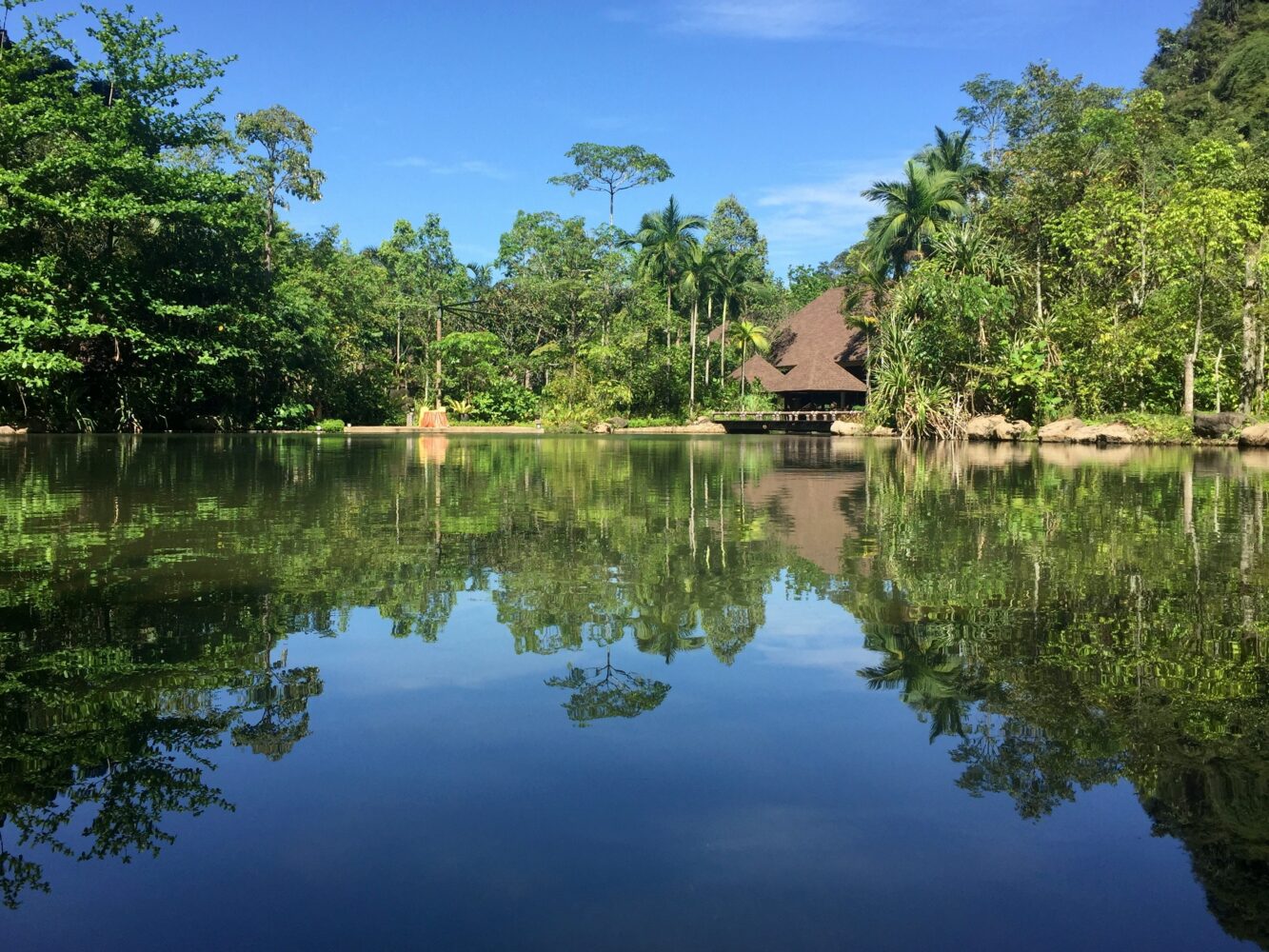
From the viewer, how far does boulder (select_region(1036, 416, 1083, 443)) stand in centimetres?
3145

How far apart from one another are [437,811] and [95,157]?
28888 mm

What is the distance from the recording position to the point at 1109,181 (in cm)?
3325

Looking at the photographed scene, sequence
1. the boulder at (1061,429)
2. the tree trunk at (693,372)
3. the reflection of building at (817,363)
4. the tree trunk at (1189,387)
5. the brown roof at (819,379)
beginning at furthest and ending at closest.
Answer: the reflection of building at (817,363) < the tree trunk at (693,372) < the brown roof at (819,379) < the boulder at (1061,429) < the tree trunk at (1189,387)

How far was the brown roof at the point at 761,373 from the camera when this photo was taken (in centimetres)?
4881

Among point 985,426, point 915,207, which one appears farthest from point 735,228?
point 985,426

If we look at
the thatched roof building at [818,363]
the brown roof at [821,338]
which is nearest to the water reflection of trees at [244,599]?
the thatched roof building at [818,363]

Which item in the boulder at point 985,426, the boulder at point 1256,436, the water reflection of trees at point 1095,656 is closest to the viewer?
the water reflection of trees at point 1095,656

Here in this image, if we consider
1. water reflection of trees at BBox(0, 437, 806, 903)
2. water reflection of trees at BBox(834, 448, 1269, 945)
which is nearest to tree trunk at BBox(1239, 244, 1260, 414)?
water reflection of trees at BBox(834, 448, 1269, 945)

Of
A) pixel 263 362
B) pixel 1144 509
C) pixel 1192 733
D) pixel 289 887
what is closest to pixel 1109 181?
pixel 1144 509

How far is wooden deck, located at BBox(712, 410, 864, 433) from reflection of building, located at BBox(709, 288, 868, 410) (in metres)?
2.34

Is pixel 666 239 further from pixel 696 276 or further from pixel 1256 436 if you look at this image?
pixel 1256 436

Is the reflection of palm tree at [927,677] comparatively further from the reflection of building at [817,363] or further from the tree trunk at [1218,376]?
the reflection of building at [817,363]

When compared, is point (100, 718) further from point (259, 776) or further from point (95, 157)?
point (95, 157)

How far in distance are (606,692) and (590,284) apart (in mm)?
47371
